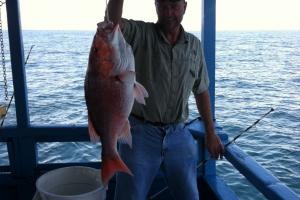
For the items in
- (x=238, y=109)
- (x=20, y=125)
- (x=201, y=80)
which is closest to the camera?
(x=201, y=80)

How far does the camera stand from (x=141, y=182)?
2.88 metres

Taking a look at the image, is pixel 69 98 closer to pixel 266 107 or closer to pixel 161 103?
pixel 266 107

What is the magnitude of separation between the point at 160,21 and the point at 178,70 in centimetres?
37

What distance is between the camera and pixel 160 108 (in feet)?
9.55

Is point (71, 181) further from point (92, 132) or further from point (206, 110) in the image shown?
point (92, 132)

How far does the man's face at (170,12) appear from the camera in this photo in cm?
276

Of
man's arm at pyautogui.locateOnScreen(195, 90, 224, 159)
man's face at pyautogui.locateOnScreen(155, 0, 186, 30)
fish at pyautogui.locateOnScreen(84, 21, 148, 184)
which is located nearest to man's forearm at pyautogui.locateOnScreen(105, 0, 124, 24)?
fish at pyautogui.locateOnScreen(84, 21, 148, 184)

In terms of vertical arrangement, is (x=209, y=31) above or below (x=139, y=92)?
above

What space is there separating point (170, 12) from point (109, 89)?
0.93 meters

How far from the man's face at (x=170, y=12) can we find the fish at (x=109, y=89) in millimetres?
738

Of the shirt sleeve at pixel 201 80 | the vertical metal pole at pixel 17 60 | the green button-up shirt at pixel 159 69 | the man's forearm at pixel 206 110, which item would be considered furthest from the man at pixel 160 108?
the vertical metal pole at pixel 17 60

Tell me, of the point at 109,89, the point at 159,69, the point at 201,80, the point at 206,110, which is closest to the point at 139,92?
the point at 109,89

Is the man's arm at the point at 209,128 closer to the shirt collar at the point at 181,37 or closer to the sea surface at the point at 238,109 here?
the shirt collar at the point at 181,37

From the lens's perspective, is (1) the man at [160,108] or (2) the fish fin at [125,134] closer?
(2) the fish fin at [125,134]
